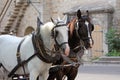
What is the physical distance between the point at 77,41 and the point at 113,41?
17.3m

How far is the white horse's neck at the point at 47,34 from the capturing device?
7176 mm

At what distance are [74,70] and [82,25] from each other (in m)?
1.11

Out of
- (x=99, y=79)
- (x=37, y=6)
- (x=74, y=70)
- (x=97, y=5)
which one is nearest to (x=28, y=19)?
(x=37, y=6)

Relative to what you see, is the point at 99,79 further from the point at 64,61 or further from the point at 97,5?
the point at 97,5

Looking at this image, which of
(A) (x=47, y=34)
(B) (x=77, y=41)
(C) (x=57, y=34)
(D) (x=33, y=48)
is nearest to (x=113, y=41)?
(B) (x=77, y=41)

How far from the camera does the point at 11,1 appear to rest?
3331 cm

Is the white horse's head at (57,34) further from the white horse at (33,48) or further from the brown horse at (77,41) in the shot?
the brown horse at (77,41)

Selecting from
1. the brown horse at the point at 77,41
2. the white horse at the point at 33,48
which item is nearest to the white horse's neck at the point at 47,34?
the white horse at the point at 33,48

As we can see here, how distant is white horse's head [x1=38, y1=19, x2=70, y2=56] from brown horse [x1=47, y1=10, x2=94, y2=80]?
2.85 ft

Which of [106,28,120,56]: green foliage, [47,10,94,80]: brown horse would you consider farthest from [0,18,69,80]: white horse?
[106,28,120,56]: green foliage

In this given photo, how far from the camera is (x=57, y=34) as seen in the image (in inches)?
277

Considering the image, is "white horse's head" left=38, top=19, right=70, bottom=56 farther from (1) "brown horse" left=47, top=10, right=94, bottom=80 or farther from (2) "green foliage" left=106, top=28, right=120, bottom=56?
(2) "green foliage" left=106, top=28, right=120, bottom=56

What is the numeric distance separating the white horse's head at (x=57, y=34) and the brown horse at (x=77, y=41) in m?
0.87

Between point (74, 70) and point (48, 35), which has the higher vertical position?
point (48, 35)
